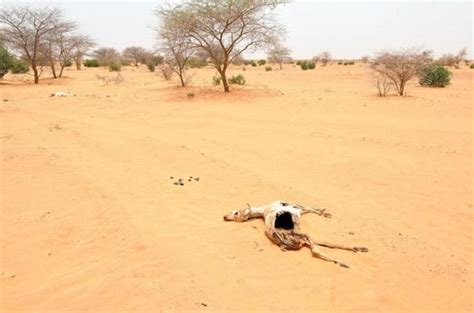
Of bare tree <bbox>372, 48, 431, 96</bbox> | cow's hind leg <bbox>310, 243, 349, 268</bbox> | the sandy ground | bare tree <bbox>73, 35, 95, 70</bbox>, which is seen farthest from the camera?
bare tree <bbox>73, 35, 95, 70</bbox>

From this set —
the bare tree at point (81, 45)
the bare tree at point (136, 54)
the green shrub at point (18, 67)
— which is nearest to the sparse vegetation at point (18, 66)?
the green shrub at point (18, 67)

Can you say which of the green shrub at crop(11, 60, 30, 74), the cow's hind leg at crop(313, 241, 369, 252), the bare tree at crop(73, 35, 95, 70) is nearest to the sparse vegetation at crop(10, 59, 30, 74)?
the green shrub at crop(11, 60, 30, 74)

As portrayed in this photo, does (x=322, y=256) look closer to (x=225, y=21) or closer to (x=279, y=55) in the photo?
(x=225, y=21)

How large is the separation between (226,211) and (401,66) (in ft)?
46.1

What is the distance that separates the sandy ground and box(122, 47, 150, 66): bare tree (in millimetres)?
44007

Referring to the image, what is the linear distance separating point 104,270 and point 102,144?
18.6 ft

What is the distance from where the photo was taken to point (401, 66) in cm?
1717

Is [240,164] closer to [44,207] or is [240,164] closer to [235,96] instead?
[44,207]

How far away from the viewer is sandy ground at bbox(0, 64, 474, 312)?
385cm

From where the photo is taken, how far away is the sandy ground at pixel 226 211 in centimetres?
385

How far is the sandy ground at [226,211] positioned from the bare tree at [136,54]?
44.0m

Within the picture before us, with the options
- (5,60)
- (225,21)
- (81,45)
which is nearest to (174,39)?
(225,21)

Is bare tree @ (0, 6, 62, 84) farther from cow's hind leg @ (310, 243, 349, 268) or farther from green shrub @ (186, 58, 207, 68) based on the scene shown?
cow's hind leg @ (310, 243, 349, 268)

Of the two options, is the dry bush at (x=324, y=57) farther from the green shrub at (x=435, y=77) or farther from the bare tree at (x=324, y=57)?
the green shrub at (x=435, y=77)
